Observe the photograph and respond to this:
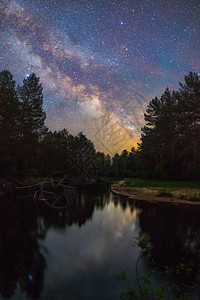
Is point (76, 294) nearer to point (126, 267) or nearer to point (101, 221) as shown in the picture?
point (126, 267)

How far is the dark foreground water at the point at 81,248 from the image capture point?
307 inches

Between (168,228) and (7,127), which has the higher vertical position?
(7,127)

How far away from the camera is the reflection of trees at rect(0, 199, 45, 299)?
774 cm

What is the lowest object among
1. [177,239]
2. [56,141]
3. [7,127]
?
[177,239]

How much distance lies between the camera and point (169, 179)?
47.0 m

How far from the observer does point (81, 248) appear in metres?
12.0

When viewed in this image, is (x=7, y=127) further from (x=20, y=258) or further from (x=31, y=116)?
(x=20, y=258)

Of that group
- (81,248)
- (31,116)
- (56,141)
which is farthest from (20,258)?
(56,141)

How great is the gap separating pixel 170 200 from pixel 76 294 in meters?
20.6

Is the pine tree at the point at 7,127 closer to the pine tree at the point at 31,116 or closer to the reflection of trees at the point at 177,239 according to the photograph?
the pine tree at the point at 31,116

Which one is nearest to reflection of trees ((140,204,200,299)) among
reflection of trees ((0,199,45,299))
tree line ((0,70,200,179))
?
reflection of trees ((0,199,45,299))

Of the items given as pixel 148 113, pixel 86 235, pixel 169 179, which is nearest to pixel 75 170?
pixel 148 113

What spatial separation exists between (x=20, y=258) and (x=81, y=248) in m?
3.60

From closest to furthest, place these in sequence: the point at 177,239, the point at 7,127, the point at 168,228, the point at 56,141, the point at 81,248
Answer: the point at 81,248, the point at 177,239, the point at 168,228, the point at 7,127, the point at 56,141
